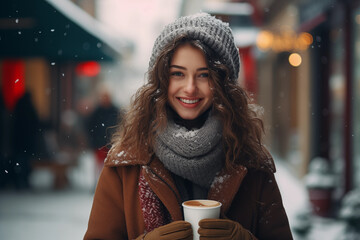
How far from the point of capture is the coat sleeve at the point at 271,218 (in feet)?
6.47

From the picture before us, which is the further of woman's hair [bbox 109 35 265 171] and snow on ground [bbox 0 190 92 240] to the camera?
snow on ground [bbox 0 190 92 240]

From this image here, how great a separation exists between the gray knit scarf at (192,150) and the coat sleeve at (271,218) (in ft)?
0.96

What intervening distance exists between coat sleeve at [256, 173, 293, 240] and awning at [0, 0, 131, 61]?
411 cm

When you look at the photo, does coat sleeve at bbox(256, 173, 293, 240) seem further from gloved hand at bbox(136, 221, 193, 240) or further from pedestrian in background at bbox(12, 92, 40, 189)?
pedestrian in background at bbox(12, 92, 40, 189)

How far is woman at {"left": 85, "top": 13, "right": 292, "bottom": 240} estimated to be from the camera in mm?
1840

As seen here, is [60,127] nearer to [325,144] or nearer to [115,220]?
[325,144]

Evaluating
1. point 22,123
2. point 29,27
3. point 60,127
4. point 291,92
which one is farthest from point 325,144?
point 60,127

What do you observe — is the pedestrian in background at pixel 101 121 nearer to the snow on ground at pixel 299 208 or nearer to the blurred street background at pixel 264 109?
the blurred street background at pixel 264 109

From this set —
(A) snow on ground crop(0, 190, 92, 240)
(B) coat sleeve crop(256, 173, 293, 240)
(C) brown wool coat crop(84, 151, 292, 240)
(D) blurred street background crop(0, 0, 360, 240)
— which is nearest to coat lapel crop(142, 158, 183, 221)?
(C) brown wool coat crop(84, 151, 292, 240)

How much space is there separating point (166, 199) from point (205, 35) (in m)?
0.74

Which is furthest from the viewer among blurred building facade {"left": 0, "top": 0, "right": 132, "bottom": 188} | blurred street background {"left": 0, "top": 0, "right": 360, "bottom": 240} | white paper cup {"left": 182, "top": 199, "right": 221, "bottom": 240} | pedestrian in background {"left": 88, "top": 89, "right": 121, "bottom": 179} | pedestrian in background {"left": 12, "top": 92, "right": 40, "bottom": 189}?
pedestrian in background {"left": 12, "top": 92, "right": 40, "bottom": 189}

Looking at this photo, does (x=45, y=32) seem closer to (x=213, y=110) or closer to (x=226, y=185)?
(x=213, y=110)

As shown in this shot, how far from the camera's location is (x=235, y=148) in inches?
76.2

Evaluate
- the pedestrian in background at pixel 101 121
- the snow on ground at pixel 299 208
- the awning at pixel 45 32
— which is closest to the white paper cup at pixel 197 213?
the snow on ground at pixel 299 208
